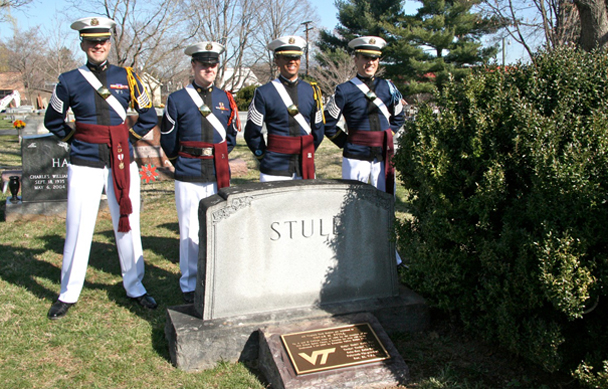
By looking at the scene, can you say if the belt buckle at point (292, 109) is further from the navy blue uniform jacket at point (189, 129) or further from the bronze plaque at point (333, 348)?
the bronze plaque at point (333, 348)

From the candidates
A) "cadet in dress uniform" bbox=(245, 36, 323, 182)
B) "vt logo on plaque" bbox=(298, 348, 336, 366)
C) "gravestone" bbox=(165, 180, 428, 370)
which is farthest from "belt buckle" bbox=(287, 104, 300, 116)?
"vt logo on plaque" bbox=(298, 348, 336, 366)

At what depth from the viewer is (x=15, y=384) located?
3119 mm

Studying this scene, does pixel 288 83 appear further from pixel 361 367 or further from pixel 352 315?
pixel 361 367

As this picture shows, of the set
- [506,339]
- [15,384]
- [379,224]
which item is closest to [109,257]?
[15,384]

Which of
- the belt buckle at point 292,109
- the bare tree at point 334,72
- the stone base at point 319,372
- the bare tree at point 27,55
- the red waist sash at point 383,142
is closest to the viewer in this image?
the stone base at point 319,372

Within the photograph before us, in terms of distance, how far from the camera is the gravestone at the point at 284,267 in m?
3.33

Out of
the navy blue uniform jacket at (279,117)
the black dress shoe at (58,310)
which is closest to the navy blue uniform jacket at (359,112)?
the navy blue uniform jacket at (279,117)

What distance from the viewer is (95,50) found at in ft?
13.3

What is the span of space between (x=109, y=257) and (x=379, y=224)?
3.17 metres

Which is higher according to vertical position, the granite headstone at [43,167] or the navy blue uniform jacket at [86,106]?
the navy blue uniform jacket at [86,106]

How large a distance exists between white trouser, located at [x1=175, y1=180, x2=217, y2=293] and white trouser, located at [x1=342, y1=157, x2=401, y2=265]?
1194mm

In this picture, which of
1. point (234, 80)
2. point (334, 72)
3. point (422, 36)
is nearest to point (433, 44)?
point (422, 36)

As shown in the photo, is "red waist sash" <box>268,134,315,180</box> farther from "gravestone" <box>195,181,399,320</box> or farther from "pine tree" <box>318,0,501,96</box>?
"pine tree" <box>318,0,501,96</box>

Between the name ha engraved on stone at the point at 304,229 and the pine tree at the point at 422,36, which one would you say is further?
the pine tree at the point at 422,36
